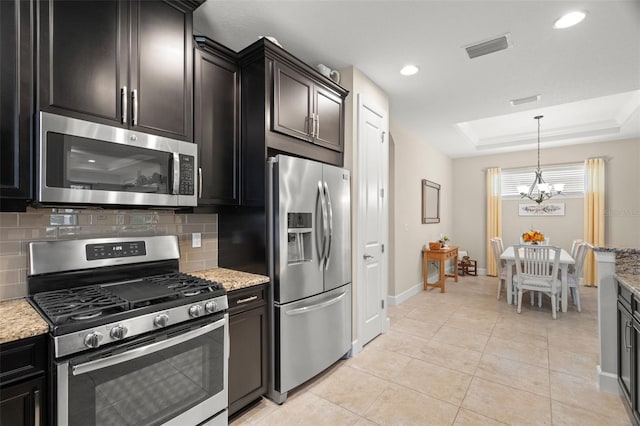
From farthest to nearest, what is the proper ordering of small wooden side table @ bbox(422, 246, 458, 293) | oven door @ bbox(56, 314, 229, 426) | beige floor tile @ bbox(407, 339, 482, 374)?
small wooden side table @ bbox(422, 246, 458, 293), beige floor tile @ bbox(407, 339, 482, 374), oven door @ bbox(56, 314, 229, 426)

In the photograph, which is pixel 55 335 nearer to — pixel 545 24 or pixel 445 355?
pixel 445 355

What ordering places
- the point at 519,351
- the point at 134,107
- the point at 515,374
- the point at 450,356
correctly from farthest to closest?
the point at 519,351
the point at 450,356
the point at 515,374
the point at 134,107

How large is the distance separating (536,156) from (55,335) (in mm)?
7844

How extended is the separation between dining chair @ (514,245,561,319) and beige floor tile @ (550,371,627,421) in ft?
5.70

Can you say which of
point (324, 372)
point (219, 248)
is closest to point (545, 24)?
point (219, 248)

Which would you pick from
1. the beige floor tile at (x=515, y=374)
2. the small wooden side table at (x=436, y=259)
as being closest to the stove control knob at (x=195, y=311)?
the beige floor tile at (x=515, y=374)

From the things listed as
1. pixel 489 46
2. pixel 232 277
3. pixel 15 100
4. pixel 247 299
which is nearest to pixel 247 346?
pixel 247 299

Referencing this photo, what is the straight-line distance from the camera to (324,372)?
263 cm

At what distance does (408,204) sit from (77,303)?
457cm

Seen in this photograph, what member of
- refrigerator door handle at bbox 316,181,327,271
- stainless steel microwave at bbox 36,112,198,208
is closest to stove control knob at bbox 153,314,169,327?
stainless steel microwave at bbox 36,112,198,208

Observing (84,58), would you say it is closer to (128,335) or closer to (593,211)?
(128,335)

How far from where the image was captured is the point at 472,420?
2.01 m

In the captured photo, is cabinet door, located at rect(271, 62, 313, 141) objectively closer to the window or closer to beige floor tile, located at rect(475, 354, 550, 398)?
beige floor tile, located at rect(475, 354, 550, 398)

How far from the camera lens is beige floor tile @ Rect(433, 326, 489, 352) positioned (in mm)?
3160
